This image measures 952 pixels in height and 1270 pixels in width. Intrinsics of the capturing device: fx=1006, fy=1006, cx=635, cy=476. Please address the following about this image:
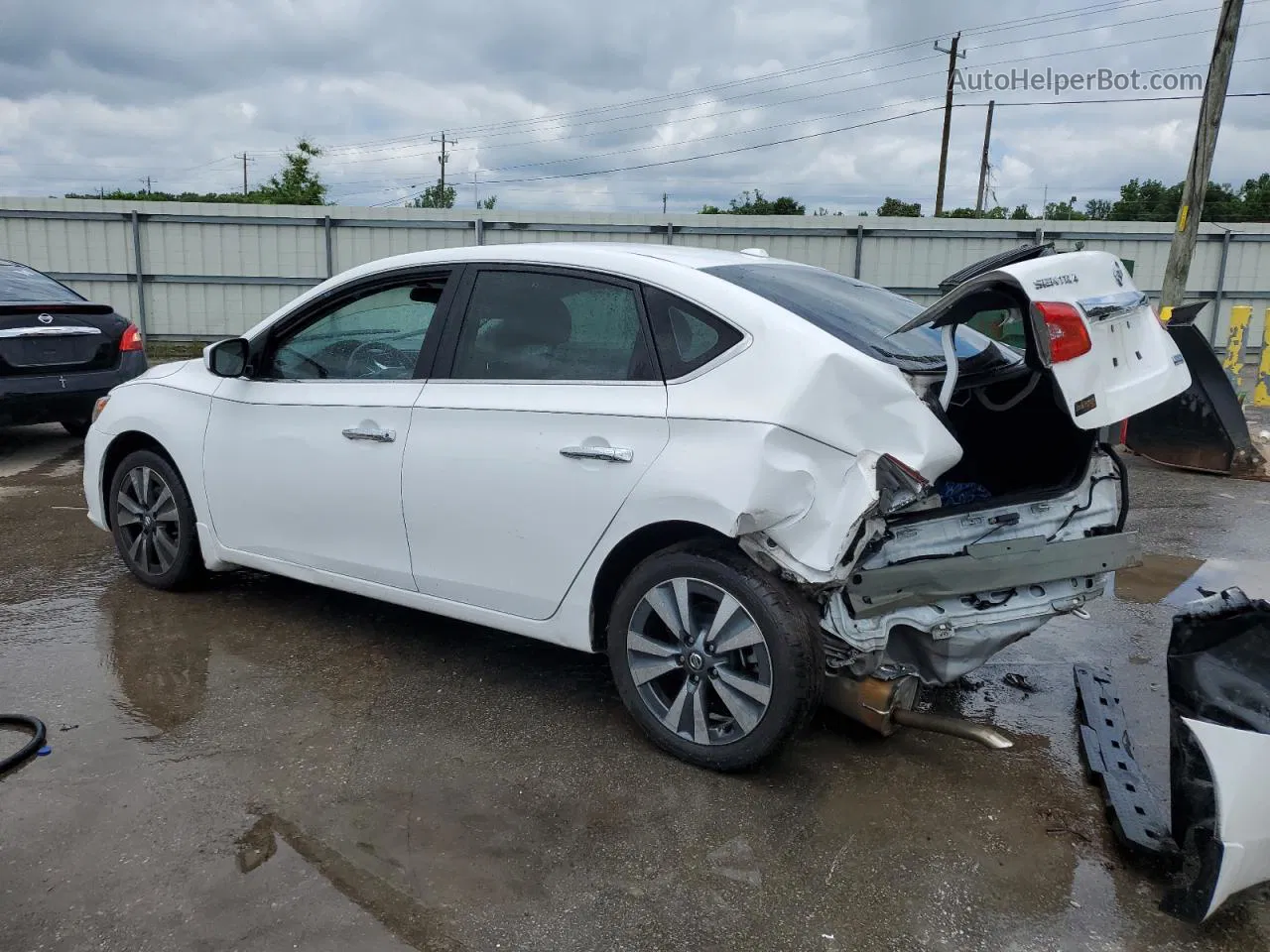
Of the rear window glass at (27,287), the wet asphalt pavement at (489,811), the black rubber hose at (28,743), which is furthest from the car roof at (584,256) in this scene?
the rear window glass at (27,287)

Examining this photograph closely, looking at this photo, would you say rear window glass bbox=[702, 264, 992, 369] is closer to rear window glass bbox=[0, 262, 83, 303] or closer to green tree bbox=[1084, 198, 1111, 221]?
rear window glass bbox=[0, 262, 83, 303]

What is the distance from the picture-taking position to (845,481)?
2.91 m

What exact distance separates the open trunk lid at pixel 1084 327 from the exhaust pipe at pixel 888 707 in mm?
994

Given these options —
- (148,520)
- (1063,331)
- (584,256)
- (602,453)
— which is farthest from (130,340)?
(1063,331)

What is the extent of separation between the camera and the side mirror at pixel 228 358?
4332 millimetres

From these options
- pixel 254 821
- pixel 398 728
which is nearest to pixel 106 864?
pixel 254 821

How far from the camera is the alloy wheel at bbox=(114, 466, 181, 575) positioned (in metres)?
4.80

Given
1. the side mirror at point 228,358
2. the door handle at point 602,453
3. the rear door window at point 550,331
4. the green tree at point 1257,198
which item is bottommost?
the door handle at point 602,453

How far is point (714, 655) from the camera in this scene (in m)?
3.18

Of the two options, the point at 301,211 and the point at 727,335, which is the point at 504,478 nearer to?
the point at 727,335

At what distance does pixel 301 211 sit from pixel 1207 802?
15.9 metres

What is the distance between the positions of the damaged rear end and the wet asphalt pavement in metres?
0.48

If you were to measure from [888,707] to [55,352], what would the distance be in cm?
726

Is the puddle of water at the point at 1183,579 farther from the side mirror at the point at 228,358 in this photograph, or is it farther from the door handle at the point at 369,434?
the side mirror at the point at 228,358
